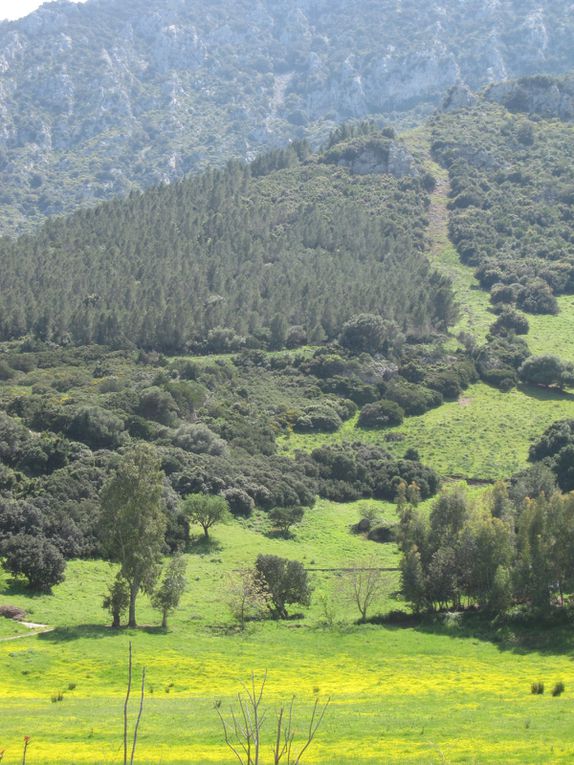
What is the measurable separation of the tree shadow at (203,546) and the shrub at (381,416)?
150ft

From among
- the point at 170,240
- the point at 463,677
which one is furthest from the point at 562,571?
the point at 170,240

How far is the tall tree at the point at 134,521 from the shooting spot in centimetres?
5525

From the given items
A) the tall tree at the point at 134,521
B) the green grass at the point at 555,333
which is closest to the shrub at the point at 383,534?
the tall tree at the point at 134,521

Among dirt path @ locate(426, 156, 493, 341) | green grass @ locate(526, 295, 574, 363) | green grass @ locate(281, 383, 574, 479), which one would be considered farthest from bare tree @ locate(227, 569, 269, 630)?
dirt path @ locate(426, 156, 493, 341)

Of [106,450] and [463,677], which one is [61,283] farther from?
[463,677]

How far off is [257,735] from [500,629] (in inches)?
1888

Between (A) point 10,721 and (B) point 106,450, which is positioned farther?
(B) point 106,450

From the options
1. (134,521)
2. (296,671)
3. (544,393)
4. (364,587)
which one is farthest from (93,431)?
(544,393)

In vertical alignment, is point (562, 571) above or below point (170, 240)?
below

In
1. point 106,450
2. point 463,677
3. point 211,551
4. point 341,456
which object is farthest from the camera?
point 341,456

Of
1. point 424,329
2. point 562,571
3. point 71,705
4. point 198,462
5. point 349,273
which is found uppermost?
point 349,273

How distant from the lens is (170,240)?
584ft

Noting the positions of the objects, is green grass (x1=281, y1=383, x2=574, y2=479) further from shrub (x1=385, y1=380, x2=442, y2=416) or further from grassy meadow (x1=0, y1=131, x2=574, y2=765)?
grassy meadow (x1=0, y1=131, x2=574, y2=765)

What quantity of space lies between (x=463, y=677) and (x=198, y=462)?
166ft
